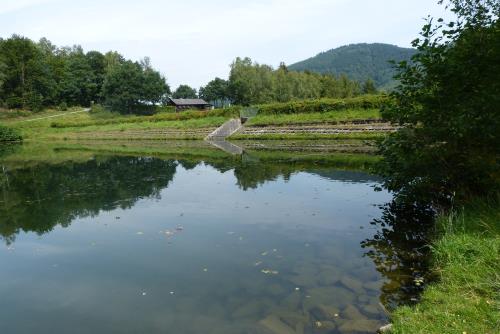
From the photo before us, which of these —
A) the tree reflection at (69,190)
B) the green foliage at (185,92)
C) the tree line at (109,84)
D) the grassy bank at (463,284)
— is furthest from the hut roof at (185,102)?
the grassy bank at (463,284)

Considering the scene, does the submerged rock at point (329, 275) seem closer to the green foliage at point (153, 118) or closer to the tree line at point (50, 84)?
the green foliage at point (153, 118)

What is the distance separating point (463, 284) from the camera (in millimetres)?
6902

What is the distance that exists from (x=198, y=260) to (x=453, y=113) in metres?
7.78

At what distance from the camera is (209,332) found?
659 centimetres

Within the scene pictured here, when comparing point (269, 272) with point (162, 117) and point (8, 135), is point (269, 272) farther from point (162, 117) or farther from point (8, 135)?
point (8, 135)

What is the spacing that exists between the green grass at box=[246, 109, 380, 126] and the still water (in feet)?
82.1

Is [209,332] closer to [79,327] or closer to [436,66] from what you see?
[79,327]

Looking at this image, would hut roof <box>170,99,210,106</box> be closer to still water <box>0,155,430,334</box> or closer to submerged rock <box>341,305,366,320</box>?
still water <box>0,155,430,334</box>

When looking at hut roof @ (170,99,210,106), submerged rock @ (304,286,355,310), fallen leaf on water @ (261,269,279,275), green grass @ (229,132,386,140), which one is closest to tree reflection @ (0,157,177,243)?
fallen leaf on water @ (261,269,279,275)

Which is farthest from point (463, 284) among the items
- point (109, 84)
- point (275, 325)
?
point (109, 84)

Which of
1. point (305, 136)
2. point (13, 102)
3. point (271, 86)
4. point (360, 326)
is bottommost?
point (360, 326)

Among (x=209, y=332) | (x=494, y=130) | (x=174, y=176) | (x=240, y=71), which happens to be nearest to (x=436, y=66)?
(x=494, y=130)

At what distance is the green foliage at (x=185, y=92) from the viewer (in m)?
146

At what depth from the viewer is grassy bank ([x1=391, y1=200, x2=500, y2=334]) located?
18.6 ft
